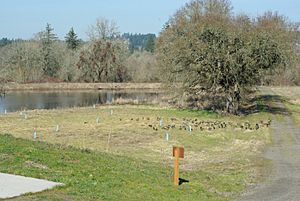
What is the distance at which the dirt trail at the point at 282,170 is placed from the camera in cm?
1277

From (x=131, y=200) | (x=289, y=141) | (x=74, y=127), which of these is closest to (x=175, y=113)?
(x=74, y=127)

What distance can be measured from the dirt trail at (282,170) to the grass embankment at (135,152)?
0.63 m

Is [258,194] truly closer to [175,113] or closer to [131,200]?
[131,200]

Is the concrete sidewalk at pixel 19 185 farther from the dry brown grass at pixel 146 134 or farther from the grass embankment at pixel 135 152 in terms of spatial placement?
the dry brown grass at pixel 146 134

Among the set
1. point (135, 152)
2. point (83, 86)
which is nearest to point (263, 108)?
point (135, 152)

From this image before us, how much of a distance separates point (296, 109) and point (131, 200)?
131ft

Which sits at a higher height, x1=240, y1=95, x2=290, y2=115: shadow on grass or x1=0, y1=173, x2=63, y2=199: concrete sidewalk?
x1=0, y1=173, x2=63, y2=199: concrete sidewalk

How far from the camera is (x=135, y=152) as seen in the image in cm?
2278

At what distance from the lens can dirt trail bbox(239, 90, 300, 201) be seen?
12773 millimetres

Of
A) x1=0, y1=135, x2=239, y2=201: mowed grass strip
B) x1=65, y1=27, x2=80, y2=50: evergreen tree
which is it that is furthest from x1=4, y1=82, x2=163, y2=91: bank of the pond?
x1=0, y1=135, x2=239, y2=201: mowed grass strip

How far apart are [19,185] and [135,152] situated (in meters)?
13.0

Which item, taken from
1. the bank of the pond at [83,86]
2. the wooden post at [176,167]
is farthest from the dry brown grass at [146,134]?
the bank of the pond at [83,86]

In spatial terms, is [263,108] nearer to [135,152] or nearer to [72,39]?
[135,152]

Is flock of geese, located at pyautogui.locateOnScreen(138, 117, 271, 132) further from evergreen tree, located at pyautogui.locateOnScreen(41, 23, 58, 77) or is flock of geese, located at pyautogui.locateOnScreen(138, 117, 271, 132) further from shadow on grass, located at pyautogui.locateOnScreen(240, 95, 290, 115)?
evergreen tree, located at pyautogui.locateOnScreen(41, 23, 58, 77)
